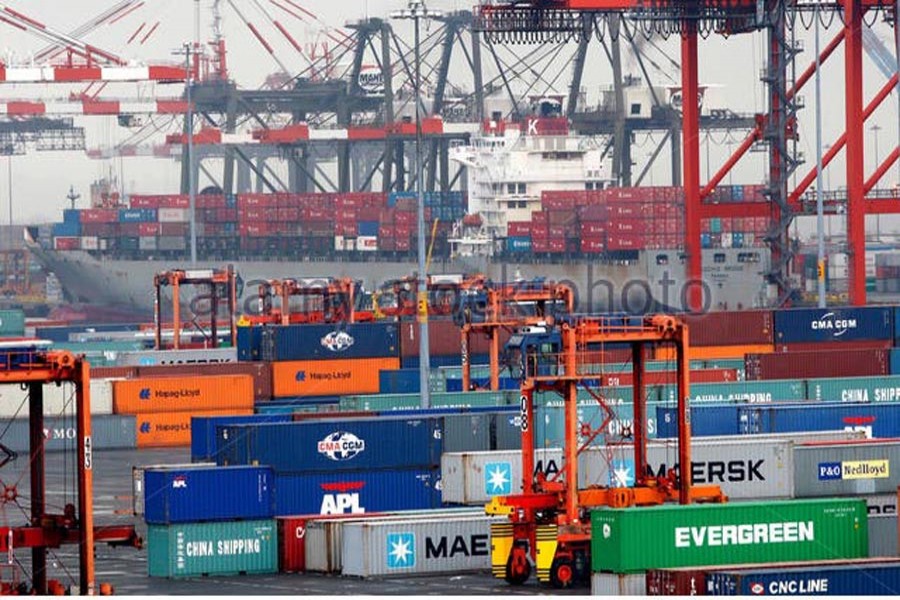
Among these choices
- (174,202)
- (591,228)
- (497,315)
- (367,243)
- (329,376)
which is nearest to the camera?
(497,315)

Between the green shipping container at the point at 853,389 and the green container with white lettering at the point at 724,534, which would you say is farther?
the green shipping container at the point at 853,389

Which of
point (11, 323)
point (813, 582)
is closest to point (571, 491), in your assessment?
point (813, 582)

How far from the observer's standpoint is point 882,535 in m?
33.9

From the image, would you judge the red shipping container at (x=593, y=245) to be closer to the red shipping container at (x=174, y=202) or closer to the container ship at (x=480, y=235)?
the container ship at (x=480, y=235)

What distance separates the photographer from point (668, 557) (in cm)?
3108

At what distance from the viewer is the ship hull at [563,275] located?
111812mm

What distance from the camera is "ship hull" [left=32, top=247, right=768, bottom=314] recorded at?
11181 centimetres

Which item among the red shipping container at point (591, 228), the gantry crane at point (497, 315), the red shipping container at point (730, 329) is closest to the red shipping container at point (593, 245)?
the red shipping container at point (591, 228)


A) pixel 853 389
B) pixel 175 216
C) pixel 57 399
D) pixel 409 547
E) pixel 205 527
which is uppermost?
pixel 175 216

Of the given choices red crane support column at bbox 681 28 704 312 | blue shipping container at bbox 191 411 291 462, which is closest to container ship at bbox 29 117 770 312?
red crane support column at bbox 681 28 704 312

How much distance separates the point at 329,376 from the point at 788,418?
1055 inches

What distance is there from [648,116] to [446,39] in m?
16.6

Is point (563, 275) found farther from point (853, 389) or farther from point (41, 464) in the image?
point (41, 464)

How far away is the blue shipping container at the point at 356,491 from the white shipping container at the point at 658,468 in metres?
1.51
